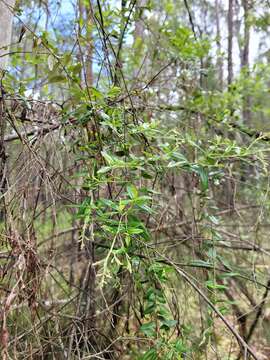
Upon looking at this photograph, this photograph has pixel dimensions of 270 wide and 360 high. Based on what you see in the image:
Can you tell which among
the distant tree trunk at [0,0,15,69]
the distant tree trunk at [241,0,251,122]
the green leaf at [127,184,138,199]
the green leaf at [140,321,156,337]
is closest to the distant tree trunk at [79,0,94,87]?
the distant tree trunk at [0,0,15,69]

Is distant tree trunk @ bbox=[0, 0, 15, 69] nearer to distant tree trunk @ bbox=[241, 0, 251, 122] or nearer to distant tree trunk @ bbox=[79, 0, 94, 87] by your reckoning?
distant tree trunk @ bbox=[79, 0, 94, 87]

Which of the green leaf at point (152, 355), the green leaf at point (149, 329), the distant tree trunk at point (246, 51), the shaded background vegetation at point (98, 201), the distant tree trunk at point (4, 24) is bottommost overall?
the green leaf at point (152, 355)

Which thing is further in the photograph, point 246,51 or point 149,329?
point 246,51

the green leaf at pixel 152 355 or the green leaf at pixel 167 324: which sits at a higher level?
the green leaf at pixel 167 324

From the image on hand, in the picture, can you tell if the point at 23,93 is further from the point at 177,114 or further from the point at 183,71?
the point at 183,71

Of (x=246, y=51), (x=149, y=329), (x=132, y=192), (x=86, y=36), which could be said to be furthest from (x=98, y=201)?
(x=246, y=51)

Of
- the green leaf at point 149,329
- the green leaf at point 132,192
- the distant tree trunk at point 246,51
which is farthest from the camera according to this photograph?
the distant tree trunk at point 246,51

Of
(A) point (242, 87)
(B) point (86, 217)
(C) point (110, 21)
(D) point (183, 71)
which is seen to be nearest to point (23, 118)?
(B) point (86, 217)

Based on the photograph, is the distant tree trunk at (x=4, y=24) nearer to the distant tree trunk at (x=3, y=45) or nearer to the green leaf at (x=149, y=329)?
the distant tree trunk at (x=3, y=45)

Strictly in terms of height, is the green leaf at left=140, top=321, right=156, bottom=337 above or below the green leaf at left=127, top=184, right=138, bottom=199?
below

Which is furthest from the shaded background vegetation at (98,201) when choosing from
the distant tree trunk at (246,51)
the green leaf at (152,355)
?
the distant tree trunk at (246,51)

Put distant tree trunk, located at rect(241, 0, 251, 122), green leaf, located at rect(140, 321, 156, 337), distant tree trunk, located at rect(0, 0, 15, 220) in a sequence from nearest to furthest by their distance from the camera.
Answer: green leaf, located at rect(140, 321, 156, 337) → distant tree trunk, located at rect(0, 0, 15, 220) → distant tree trunk, located at rect(241, 0, 251, 122)

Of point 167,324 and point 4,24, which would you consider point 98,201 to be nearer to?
point 167,324

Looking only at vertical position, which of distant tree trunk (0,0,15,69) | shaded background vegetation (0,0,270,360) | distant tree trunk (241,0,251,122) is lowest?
shaded background vegetation (0,0,270,360)
